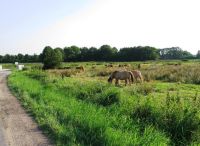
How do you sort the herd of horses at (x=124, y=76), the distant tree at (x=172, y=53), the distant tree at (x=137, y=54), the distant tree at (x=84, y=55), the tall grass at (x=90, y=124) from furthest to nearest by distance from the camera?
the distant tree at (x=172, y=53), the distant tree at (x=84, y=55), the distant tree at (x=137, y=54), the herd of horses at (x=124, y=76), the tall grass at (x=90, y=124)

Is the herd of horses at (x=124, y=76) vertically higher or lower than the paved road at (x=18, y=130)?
higher

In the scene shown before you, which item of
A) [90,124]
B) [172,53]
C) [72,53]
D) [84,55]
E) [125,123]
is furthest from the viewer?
[172,53]

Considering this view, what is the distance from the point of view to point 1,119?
13.9 m

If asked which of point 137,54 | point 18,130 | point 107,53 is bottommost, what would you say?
point 18,130

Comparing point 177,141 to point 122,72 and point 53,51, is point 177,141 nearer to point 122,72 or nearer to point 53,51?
point 122,72

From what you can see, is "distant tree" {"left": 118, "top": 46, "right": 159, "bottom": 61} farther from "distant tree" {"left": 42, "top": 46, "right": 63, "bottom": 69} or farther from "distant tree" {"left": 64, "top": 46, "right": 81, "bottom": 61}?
Result: "distant tree" {"left": 42, "top": 46, "right": 63, "bottom": 69}

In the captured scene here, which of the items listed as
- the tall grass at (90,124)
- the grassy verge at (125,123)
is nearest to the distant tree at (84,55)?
the tall grass at (90,124)

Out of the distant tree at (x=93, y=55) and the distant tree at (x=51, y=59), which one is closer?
the distant tree at (x=51, y=59)

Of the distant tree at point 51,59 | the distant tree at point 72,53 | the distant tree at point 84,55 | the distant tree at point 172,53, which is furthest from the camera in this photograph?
the distant tree at point 172,53

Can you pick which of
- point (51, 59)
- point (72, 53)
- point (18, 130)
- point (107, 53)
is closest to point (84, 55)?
point (72, 53)

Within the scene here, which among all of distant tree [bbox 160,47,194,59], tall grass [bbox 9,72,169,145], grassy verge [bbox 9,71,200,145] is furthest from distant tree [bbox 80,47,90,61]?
grassy verge [bbox 9,71,200,145]

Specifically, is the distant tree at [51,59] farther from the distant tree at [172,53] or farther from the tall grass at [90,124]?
the distant tree at [172,53]

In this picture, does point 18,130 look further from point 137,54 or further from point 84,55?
point 84,55

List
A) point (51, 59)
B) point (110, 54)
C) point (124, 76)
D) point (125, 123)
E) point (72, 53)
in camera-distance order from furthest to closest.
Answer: point (72, 53), point (110, 54), point (51, 59), point (124, 76), point (125, 123)
